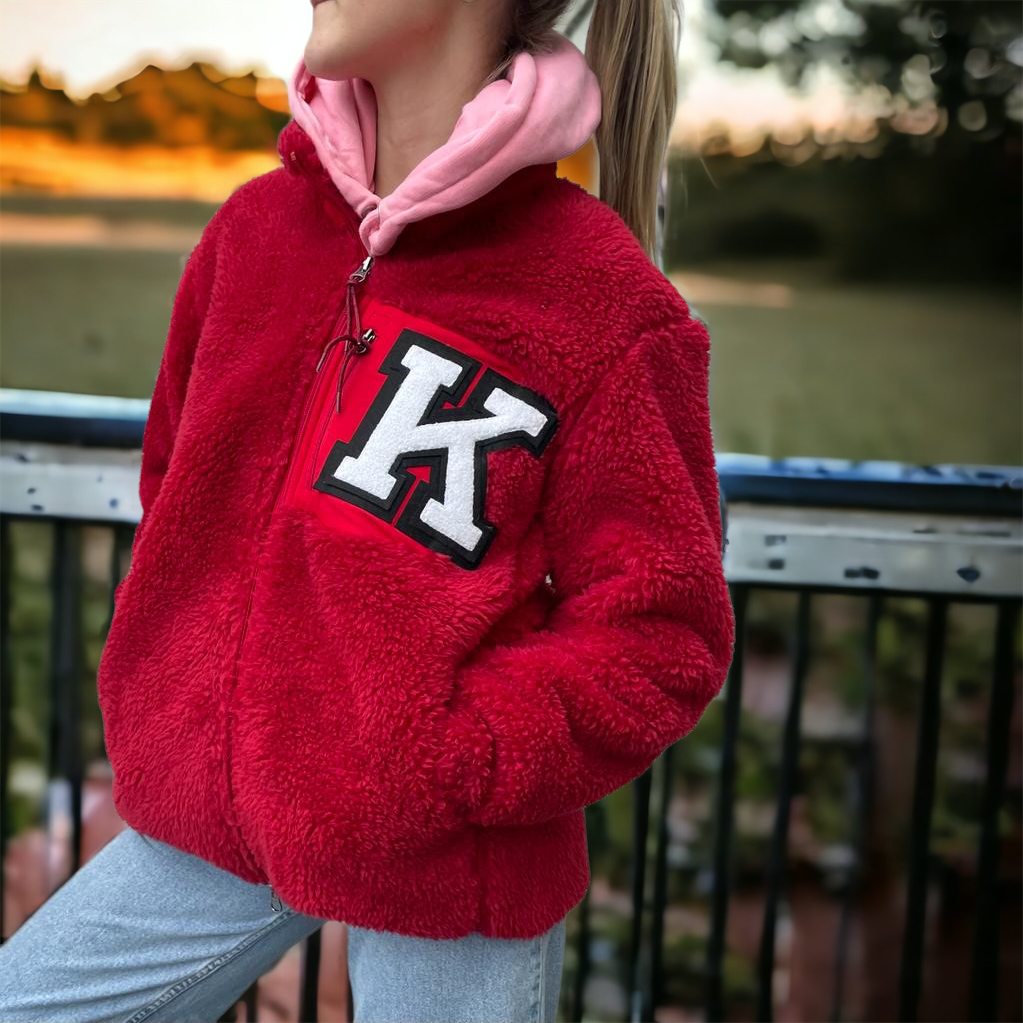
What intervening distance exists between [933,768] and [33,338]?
185 centimetres

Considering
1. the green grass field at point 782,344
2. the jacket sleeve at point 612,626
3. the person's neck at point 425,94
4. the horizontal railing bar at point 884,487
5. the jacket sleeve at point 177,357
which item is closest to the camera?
the jacket sleeve at point 612,626

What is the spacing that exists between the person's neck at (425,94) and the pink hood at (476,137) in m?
0.03

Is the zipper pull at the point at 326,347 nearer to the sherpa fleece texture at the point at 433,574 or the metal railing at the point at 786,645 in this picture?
the sherpa fleece texture at the point at 433,574

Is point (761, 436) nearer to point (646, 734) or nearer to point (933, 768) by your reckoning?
point (933, 768)

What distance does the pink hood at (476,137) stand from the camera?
1.00m

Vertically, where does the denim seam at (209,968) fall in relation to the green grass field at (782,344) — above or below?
below

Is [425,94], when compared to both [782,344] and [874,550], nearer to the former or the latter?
[874,550]

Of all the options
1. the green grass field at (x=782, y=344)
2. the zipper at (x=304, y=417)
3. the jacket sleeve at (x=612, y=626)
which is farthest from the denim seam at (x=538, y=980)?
the green grass field at (x=782, y=344)

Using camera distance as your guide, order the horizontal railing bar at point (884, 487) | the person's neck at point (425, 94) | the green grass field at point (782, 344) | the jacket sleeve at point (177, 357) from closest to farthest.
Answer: the person's neck at point (425, 94)
the jacket sleeve at point (177, 357)
the horizontal railing bar at point (884, 487)
the green grass field at point (782, 344)

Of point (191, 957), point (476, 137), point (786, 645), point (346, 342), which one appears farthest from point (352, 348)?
point (786, 645)

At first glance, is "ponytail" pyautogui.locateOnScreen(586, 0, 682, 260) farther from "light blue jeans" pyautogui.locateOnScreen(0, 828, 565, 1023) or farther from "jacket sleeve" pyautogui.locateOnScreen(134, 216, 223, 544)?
"light blue jeans" pyautogui.locateOnScreen(0, 828, 565, 1023)

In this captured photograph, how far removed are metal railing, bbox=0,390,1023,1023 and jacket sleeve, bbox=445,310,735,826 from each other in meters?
0.72

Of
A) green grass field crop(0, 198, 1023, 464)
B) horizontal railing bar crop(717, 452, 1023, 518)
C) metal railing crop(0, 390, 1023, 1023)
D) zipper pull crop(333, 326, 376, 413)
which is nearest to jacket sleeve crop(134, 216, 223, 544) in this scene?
zipper pull crop(333, 326, 376, 413)

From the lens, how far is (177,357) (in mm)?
1253
